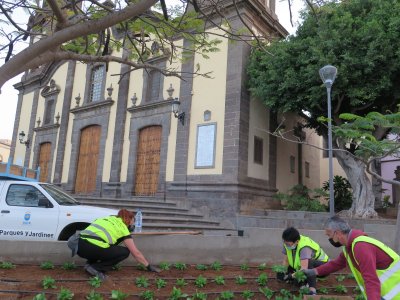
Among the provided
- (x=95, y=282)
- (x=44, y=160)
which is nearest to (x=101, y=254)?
(x=95, y=282)

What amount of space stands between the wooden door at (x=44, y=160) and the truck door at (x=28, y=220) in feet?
44.2

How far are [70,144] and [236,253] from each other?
1440cm

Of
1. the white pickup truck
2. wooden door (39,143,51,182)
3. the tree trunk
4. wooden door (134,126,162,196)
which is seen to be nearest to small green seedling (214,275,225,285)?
the white pickup truck

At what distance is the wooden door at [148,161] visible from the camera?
1611cm

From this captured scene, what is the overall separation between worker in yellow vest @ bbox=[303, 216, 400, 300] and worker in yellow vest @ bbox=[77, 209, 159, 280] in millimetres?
3146

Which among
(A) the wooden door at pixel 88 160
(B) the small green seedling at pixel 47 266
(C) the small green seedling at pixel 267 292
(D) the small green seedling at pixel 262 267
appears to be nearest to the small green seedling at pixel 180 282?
(C) the small green seedling at pixel 267 292

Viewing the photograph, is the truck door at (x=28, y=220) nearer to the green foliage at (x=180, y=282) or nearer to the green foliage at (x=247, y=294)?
the green foliage at (x=180, y=282)

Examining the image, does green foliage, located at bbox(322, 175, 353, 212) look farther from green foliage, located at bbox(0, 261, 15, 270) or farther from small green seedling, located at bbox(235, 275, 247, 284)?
green foliage, located at bbox(0, 261, 15, 270)

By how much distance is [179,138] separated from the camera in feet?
50.6

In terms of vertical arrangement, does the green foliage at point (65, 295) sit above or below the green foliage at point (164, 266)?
below

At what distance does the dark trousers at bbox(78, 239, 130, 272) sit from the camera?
19.1 feet

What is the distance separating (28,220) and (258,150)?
9.32 meters

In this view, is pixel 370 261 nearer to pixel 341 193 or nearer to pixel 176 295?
pixel 176 295

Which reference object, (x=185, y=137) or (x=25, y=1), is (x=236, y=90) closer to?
(x=185, y=137)
